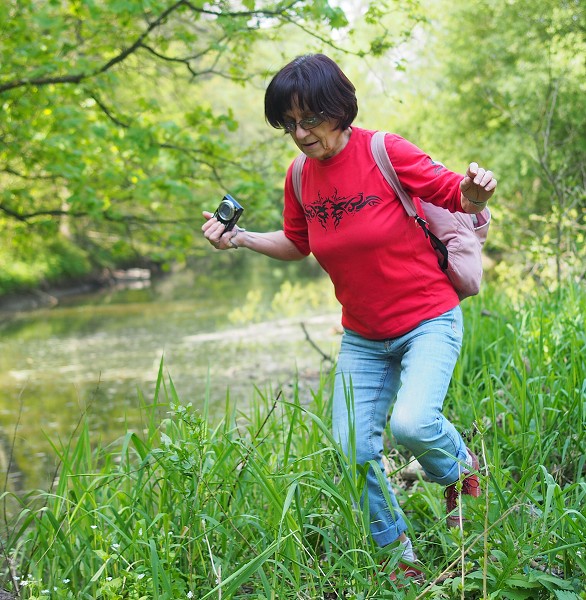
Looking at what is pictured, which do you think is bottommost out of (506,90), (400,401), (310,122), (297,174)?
(400,401)

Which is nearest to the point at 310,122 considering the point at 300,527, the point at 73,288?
the point at 300,527

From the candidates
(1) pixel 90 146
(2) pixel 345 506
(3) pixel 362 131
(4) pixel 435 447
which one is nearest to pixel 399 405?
(4) pixel 435 447

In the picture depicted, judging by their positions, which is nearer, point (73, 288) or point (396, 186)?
point (396, 186)

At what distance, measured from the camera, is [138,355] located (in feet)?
38.5

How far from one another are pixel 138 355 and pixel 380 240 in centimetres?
964

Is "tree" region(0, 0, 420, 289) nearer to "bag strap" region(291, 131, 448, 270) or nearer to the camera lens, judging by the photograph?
the camera lens

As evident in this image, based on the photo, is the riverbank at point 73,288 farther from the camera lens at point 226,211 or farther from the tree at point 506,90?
the camera lens at point 226,211

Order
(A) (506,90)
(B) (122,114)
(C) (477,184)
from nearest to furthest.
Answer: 1. (C) (477,184)
2. (B) (122,114)
3. (A) (506,90)

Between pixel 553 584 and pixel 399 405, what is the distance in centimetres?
66

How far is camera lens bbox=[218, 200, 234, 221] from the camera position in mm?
2878

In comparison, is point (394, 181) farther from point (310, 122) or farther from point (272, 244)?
point (272, 244)

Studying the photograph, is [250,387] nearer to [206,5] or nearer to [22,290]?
[206,5]

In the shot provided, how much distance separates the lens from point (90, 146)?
8031 mm

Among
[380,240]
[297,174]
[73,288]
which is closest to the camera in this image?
[380,240]
